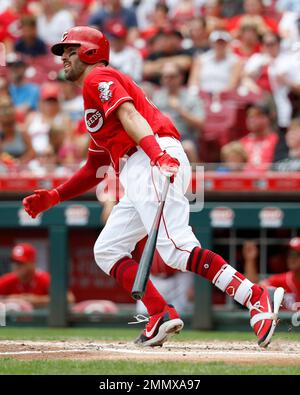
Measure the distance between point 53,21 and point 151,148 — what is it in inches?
325

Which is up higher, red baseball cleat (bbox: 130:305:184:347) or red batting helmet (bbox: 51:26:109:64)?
red batting helmet (bbox: 51:26:109:64)

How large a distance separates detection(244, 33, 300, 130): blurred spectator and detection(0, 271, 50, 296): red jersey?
2852 mm

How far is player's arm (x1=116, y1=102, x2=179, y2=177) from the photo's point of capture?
5102 mm

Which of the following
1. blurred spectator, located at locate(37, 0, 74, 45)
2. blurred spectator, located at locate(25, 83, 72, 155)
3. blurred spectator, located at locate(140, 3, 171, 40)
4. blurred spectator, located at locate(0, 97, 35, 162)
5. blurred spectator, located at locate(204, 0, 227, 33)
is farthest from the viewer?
blurred spectator, located at locate(37, 0, 74, 45)

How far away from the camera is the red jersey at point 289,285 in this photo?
332 inches

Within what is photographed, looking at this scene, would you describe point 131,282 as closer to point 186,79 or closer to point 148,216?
point 148,216

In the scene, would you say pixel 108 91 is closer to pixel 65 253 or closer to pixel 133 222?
pixel 133 222

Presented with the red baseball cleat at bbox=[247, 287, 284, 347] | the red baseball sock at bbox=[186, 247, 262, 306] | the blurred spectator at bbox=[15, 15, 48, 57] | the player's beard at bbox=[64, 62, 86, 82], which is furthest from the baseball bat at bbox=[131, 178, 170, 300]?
the blurred spectator at bbox=[15, 15, 48, 57]

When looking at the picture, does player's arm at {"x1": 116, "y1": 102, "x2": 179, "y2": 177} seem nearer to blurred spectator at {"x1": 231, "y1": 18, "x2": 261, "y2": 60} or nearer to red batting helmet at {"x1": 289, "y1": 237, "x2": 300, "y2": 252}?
red batting helmet at {"x1": 289, "y1": 237, "x2": 300, "y2": 252}

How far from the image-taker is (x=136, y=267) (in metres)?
5.67

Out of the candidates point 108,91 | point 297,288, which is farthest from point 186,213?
point 297,288

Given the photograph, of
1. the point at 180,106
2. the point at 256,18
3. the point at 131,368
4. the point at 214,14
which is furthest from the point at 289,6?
the point at 131,368

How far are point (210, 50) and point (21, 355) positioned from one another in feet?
21.8

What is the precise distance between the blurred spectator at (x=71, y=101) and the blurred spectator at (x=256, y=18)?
6.66 feet
